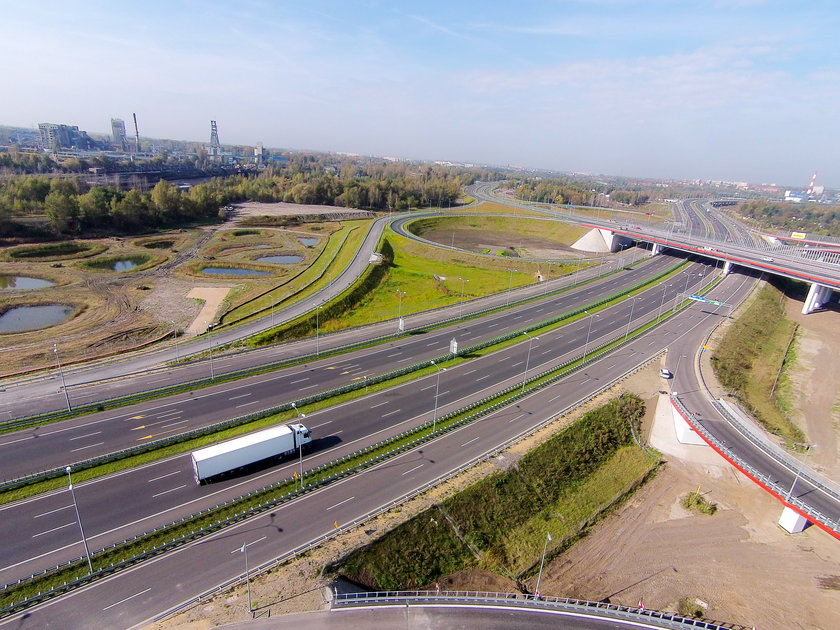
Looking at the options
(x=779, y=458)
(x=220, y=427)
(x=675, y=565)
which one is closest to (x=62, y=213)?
(x=220, y=427)

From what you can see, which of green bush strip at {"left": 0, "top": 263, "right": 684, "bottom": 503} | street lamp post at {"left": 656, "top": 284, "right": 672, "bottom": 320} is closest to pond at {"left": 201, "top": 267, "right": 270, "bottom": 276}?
green bush strip at {"left": 0, "top": 263, "right": 684, "bottom": 503}

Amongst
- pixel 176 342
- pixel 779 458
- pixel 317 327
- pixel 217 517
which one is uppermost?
pixel 779 458

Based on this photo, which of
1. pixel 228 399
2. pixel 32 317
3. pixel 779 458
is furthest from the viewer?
pixel 32 317

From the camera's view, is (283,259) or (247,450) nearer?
(247,450)

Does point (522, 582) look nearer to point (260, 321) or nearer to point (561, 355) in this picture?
point (561, 355)

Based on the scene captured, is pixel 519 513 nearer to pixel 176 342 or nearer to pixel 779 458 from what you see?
pixel 779 458

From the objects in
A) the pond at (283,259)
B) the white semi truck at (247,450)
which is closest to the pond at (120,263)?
the pond at (283,259)
